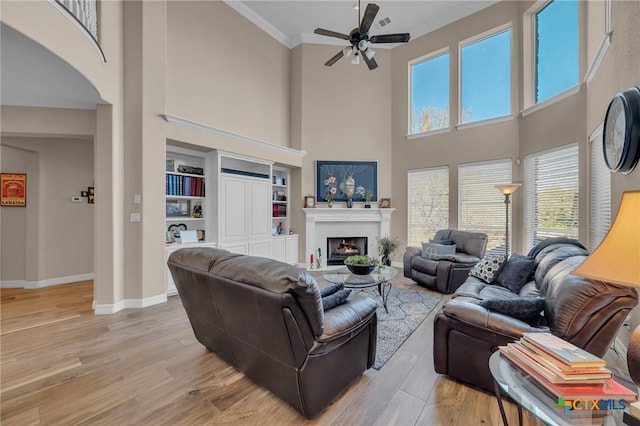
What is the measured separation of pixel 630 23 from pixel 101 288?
5930mm

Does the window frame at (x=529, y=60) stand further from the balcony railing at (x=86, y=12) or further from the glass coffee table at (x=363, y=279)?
the balcony railing at (x=86, y=12)

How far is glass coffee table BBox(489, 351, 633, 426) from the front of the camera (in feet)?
3.30

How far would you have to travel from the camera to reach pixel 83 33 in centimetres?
282

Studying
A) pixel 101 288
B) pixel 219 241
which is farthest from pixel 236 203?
pixel 101 288

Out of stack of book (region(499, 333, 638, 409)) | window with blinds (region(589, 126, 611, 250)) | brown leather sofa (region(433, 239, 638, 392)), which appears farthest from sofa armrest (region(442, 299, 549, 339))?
window with blinds (region(589, 126, 611, 250))

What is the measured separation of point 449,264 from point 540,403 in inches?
136

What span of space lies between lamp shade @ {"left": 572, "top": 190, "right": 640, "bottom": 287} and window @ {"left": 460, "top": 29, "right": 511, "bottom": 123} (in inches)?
202

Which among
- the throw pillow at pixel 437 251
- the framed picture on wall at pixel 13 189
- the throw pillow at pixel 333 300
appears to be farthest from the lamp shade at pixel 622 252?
the framed picture on wall at pixel 13 189

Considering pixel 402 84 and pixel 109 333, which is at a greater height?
pixel 402 84

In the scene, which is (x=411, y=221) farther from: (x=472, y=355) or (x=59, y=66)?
(x=59, y=66)

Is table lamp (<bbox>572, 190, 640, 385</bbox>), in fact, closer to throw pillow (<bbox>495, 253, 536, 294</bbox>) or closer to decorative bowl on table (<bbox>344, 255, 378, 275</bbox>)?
throw pillow (<bbox>495, 253, 536, 294</bbox>)

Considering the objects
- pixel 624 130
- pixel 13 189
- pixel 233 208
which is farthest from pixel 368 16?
pixel 13 189

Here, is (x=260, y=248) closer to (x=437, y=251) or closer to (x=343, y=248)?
(x=343, y=248)

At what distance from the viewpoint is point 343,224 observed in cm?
639
